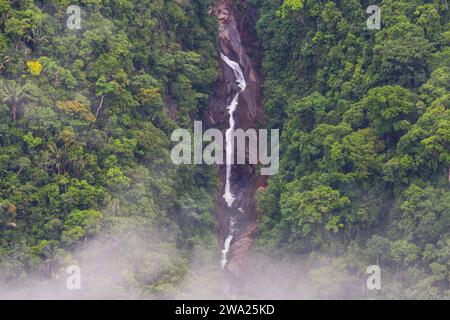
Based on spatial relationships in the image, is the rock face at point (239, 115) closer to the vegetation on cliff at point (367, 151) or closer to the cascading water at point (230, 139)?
the cascading water at point (230, 139)

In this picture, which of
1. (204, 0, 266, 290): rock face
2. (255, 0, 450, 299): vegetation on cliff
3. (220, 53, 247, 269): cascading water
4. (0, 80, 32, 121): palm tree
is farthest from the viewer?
(220, 53, 247, 269): cascading water

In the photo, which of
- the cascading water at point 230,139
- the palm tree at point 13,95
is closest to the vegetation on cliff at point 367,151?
the cascading water at point 230,139

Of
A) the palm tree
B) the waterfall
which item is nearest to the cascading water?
the waterfall

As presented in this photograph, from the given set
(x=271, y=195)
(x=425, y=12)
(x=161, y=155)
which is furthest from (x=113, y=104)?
(x=425, y=12)

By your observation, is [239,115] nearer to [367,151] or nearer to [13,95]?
[367,151]

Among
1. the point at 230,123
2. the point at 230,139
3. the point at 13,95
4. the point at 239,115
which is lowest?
the point at 230,139

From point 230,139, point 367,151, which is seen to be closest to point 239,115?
point 230,139

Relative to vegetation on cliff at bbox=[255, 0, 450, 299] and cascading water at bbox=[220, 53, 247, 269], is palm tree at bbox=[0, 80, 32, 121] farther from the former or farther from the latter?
vegetation on cliff at bbox=[255, 0, 450, 299]
